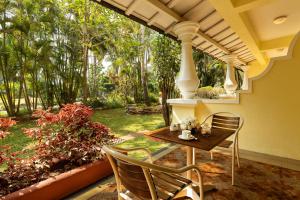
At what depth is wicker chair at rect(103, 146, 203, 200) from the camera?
984 millimetres

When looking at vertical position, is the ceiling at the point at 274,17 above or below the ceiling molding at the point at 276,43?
above

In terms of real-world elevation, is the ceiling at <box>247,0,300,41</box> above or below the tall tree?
above

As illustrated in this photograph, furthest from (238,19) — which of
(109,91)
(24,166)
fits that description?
(109,91)

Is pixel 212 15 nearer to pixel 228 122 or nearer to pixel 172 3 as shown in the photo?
pixel 172 3

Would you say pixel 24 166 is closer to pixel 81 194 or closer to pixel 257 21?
pixel 81 194

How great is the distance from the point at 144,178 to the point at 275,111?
2.81m

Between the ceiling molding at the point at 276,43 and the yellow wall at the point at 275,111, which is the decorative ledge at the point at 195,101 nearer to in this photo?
the yellow wall at the point at 275,111

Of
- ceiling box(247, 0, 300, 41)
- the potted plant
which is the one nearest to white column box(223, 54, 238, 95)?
ceiling box(247, 0, 300, 41)

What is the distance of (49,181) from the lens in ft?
5.93

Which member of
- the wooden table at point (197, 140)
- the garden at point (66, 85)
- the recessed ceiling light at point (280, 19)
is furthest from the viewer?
the recessed ceiling light at point (280, 19)

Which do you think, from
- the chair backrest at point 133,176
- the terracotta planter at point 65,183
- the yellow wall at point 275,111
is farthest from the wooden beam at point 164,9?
the terracotta planter at point 65,183

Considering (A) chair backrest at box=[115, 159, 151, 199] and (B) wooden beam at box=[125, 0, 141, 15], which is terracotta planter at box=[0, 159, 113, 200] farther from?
(B) wooden beam at box=[125, 0, 141, 15]

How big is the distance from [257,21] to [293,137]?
7.92 ft

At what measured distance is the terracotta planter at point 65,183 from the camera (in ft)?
5.39
